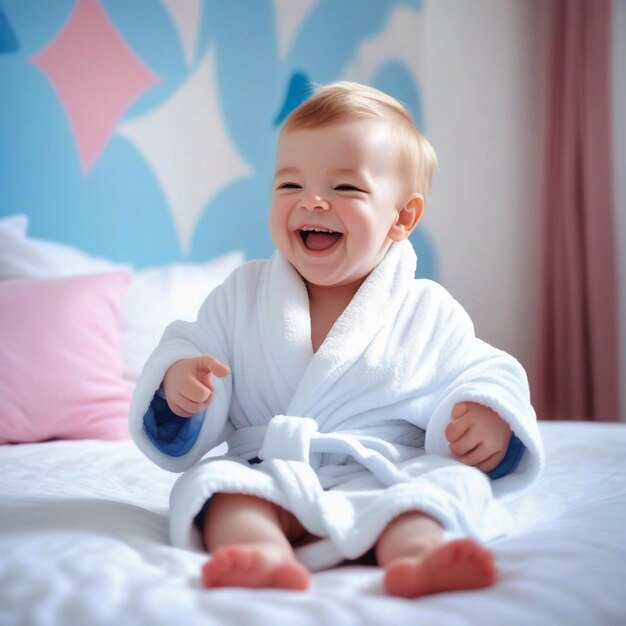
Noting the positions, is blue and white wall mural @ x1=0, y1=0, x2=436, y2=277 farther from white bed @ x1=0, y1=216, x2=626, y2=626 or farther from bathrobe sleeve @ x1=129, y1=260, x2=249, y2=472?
bathrobe sleeve @ x1=129, y1=260, x2=249, y2=472

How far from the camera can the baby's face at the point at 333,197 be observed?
4.07ft

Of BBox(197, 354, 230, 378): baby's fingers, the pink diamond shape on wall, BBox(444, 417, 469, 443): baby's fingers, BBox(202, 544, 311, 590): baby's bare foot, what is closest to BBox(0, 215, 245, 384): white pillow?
the pink diamond shape on wall

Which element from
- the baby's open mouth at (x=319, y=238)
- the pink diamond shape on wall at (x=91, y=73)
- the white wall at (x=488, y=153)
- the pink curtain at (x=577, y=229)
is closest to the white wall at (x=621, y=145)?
the pink curtain at (x=577, y=229)

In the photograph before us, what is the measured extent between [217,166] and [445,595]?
2127 mm

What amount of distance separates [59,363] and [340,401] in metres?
0.90

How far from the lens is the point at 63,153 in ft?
8.21

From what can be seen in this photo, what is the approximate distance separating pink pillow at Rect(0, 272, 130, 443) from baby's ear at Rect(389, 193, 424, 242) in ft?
2.88

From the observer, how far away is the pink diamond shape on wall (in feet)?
8.23

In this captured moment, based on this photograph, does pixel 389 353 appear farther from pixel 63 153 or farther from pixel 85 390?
pixel 63 153

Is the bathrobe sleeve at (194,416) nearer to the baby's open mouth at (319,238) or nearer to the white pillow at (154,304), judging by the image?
the baby's open mouth at (319,238)

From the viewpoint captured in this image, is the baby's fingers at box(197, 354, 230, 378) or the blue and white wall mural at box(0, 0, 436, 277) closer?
the baby's fingers at box(197, 354, 230, 378)

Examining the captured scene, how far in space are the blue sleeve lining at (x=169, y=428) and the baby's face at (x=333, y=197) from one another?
0.29m

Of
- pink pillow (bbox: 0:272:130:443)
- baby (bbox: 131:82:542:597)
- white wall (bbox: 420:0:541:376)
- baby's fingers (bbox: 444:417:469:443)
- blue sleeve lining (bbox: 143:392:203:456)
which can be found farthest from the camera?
white wall (bbox: 420:0:541:376)

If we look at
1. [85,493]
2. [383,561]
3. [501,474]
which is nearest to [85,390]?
[85,493]
